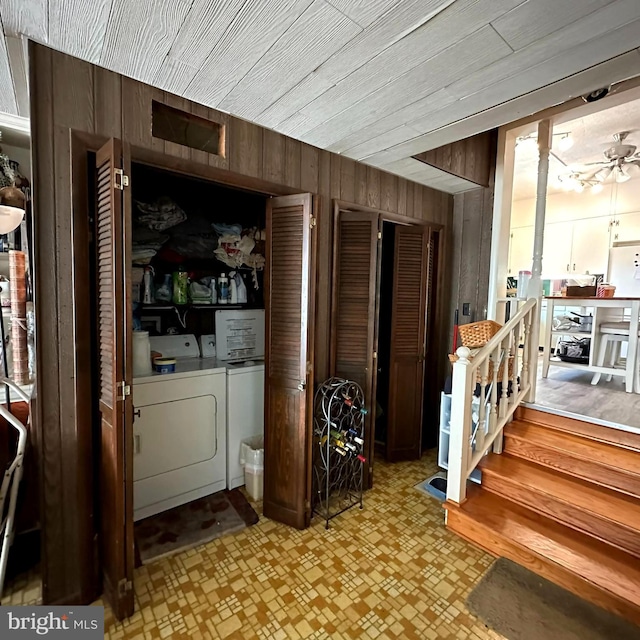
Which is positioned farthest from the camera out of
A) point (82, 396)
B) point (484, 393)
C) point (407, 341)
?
point (407, 341)

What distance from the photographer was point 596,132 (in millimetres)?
3402

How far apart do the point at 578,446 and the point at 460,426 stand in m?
0.86

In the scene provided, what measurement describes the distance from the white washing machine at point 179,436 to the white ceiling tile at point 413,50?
1.78 meters

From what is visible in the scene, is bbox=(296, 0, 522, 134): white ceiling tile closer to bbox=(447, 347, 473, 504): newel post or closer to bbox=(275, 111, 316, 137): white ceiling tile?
bbox=(275, 111, 316, 137): white ceiling tile

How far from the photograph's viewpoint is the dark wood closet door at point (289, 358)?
6.70 ft

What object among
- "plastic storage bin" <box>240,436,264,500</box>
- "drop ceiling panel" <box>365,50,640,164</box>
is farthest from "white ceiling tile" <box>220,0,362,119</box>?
"plastic storage bin" <box>240,436,264,500</box>

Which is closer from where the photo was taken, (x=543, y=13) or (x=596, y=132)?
(x=543, y=13)

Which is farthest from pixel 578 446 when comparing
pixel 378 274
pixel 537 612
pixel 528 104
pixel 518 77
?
pixel 518 77

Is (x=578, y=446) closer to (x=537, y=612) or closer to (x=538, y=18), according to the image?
(x=537, y=612)

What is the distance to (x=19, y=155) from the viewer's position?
7.23ft

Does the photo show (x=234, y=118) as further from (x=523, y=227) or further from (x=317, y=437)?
(x=523, y=227)

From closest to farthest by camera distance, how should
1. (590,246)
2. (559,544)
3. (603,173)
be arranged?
(559,544)
(603,173)
(590,246)

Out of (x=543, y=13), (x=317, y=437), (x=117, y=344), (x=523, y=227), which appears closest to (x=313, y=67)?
A: (x=543, y=13)

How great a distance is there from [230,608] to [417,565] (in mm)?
A: 983
